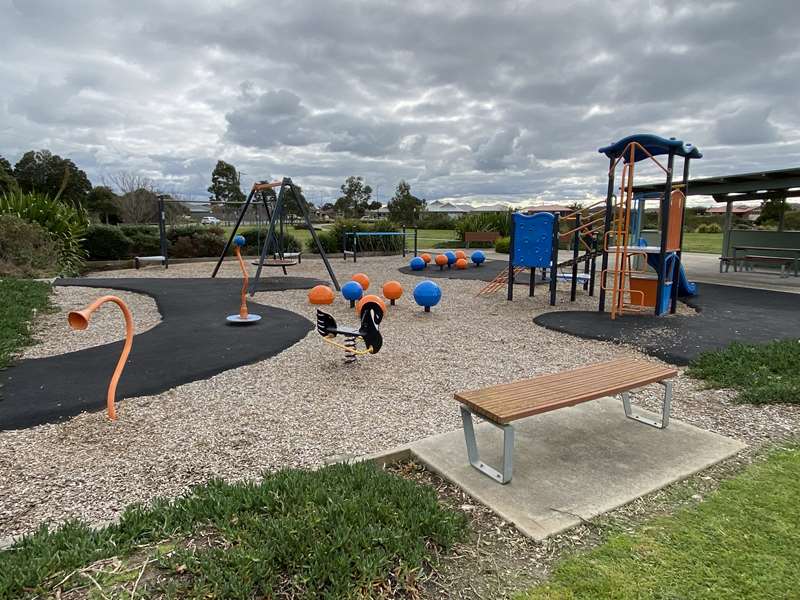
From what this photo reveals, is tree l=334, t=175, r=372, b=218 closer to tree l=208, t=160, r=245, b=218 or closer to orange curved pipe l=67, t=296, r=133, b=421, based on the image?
tree l=208, t=160, r=245, b=218

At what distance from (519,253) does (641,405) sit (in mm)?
5774

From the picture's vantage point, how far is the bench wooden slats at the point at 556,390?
286cm

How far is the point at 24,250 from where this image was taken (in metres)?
11.7

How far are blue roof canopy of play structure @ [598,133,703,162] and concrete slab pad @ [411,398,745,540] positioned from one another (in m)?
5.24

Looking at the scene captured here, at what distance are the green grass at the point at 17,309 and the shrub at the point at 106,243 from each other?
6851mm

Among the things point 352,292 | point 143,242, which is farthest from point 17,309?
point 143,242

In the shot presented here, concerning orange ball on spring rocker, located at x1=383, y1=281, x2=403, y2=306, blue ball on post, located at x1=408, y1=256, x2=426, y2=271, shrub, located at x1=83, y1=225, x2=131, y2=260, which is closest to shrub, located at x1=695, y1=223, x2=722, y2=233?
blue ball on post, located at x1=408, y1=256, x2=426, y2=271

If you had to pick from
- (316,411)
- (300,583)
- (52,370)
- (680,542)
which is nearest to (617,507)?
(680,542)

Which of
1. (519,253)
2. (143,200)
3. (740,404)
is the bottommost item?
(740,404)

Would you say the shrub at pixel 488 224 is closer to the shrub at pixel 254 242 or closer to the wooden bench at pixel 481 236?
the wooden bench at pixel 481 236

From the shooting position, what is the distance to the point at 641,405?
418 cm

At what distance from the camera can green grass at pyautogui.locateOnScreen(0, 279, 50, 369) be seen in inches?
219

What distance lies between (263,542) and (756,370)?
16.3 ft

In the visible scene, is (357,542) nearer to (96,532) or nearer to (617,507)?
(96,532)
